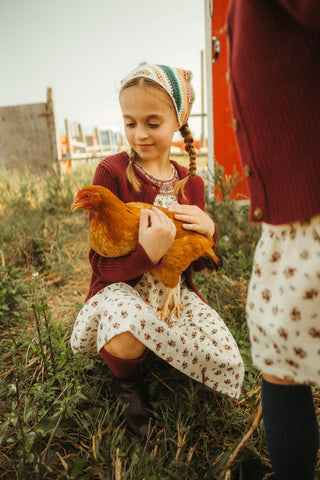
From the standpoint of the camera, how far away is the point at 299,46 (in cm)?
66

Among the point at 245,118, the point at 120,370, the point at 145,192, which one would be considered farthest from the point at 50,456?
the point at 245,118

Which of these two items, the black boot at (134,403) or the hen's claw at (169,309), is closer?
the black boot at (134,403)

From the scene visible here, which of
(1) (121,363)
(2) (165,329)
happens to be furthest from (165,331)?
(1) (121,363)

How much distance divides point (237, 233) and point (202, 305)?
158cm

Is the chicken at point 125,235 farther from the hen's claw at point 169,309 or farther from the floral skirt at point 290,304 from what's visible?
the floral skirt at point 290,304

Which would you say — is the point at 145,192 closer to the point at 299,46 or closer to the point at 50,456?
the point at 299,46

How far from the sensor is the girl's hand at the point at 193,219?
1413 mm

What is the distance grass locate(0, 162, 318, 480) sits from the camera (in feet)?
3.59

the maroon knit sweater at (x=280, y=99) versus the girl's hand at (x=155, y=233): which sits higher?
the maroon knit sweater at (x=280, y=99)

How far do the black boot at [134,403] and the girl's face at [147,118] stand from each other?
101cm

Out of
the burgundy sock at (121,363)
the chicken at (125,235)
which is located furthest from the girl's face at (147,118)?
the burgundy sock at (121,363)

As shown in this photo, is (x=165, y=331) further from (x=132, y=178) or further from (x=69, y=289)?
(x=69, y=289)

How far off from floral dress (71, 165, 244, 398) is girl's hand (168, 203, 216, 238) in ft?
0.44

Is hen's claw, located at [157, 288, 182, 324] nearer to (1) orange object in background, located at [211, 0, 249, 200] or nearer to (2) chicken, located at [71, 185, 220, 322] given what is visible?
(2) chicken, located at [71, 185, 220, 322]
